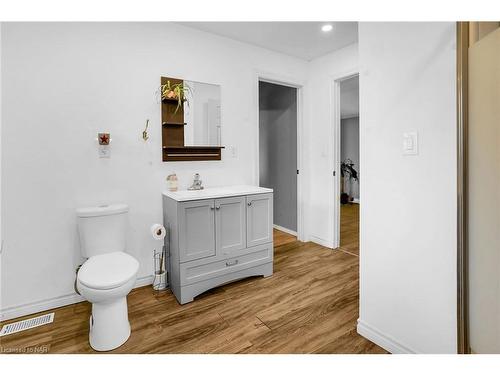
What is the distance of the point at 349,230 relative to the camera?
4449 mm

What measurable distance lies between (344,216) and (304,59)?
3249 mm

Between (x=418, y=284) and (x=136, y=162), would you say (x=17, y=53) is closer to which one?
(x=136, y=162)

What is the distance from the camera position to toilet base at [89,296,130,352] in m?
1.67

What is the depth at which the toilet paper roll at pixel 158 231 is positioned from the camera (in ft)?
7.75

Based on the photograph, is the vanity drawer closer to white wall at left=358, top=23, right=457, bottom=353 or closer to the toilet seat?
the toilet seat

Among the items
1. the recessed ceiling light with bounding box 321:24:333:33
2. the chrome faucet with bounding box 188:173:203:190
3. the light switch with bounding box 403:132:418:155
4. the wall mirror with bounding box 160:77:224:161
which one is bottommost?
the chrome faucet with bounding box 188:173:203:190

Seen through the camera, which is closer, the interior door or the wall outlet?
the interior door

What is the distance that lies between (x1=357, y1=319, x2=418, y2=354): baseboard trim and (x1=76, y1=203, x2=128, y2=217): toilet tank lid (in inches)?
74.9

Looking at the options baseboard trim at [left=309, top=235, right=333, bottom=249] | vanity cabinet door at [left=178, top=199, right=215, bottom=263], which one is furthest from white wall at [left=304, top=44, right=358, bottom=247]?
vanity cabinet door at [left=178, top=199, right=215, bottom=263]

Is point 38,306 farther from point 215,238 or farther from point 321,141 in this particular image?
point 321,141

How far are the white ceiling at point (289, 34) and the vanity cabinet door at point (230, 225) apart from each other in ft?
5.45

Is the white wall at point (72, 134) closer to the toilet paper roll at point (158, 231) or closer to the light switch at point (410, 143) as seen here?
the toilet paper roll at point (158, 231)

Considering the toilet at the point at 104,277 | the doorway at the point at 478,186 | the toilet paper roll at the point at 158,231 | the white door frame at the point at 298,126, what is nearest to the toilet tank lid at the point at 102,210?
the toilet at the point at 104,277

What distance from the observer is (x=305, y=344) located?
1.70 m
